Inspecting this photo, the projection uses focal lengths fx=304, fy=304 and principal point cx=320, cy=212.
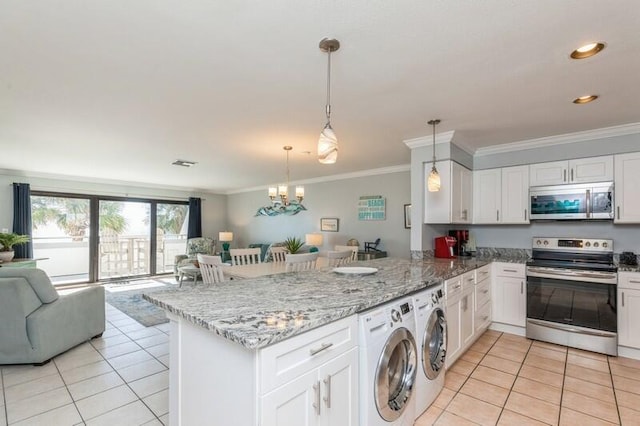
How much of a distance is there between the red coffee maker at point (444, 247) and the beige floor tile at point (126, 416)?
3256mm

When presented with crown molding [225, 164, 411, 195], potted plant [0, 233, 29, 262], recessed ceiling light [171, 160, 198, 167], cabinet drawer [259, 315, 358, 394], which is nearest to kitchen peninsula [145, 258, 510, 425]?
cabinet drawer [259, 315, 358, 394]

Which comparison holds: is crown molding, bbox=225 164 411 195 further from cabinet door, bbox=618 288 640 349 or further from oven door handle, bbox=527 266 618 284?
cabinet door, bbox=618 288 640 349

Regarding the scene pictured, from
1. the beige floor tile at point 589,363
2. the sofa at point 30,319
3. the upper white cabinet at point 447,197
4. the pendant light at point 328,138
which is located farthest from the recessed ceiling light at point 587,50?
the sofa at point 30,319

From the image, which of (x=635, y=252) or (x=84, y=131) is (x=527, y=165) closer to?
(x=635, y=252)

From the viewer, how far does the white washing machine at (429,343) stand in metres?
2.03

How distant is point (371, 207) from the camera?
226 inches

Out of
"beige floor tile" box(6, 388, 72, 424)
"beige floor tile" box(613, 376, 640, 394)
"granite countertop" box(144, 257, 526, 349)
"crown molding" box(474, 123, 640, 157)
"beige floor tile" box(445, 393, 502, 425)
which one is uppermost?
"crown molding" box(474, 123, 640, 157)

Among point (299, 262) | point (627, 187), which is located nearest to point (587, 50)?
point (627, 187)

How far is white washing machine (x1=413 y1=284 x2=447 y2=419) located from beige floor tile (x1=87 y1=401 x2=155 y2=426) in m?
1.86

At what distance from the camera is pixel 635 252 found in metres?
3.27

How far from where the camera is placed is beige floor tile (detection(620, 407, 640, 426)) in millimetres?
2014

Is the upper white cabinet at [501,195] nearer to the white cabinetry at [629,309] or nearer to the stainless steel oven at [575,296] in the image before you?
the stainless steel oven at [575,296]

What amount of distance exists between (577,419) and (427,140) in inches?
109

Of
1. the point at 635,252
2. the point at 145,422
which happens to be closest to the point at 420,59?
the point at 145,422
